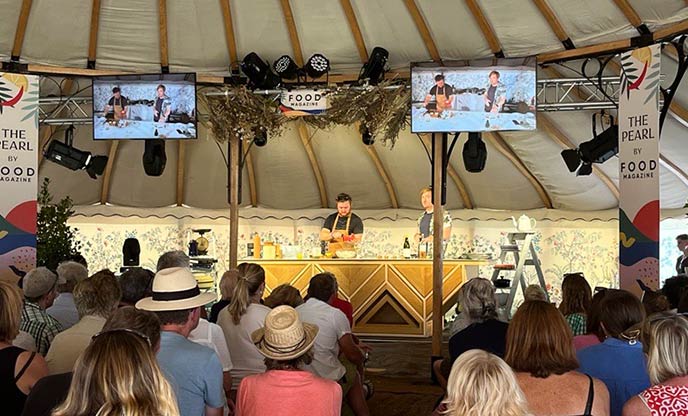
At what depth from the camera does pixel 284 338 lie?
3.18 metres

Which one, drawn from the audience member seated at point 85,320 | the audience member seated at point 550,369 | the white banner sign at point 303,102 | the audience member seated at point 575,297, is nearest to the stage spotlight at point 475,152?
the white banner sign at point 303,102

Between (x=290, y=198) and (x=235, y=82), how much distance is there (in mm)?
3543

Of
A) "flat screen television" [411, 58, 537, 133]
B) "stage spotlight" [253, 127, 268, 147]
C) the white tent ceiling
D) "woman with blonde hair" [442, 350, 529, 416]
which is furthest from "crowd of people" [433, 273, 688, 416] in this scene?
"stage spotlight" [253, 127, 268, 147]

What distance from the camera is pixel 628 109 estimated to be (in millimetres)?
6492

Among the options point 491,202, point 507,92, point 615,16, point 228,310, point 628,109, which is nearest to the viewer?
point 228,310

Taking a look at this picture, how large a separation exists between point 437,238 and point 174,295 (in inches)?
207

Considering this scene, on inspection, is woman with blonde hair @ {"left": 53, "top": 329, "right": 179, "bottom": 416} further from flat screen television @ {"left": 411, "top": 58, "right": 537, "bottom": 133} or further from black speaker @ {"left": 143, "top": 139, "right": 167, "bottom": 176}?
black speaker @ {"left": 143, "top": 139, "right": 167, "bottom": 176}

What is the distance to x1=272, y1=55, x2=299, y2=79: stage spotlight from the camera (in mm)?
8680

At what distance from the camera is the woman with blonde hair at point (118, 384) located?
2.19 meters

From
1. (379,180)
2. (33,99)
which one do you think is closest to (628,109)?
(33,99)

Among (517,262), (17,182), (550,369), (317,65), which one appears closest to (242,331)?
(550,369)

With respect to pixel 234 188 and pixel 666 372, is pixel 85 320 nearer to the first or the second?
pixel 666 372

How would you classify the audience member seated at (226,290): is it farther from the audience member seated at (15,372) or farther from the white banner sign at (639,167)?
the white banner sign at (639,167)

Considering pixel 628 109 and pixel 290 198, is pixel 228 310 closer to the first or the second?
pixel 628 109
